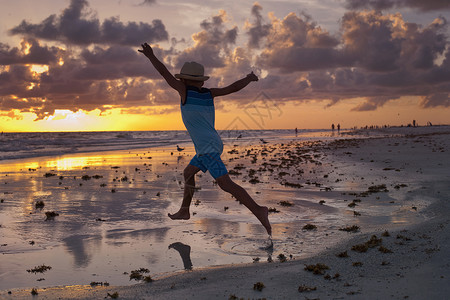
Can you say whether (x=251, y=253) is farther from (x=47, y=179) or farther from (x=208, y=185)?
(x=47, y=179)

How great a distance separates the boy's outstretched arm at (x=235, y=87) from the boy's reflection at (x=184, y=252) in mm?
2555

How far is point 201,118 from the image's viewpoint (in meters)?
5.91

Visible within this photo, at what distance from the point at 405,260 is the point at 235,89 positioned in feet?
11.4

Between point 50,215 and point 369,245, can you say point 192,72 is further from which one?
point 50,215

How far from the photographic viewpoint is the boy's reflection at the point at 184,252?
6020mm

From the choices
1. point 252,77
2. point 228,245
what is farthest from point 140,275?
point 252,77

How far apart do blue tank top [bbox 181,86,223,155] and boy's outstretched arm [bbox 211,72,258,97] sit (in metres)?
0.16

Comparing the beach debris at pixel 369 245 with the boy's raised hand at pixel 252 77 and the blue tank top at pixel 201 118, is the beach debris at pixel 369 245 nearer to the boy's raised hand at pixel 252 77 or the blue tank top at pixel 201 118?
the blue tank top at pixel 201 118

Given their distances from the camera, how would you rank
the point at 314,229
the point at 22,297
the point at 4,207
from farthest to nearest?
the point at 4,207 → the point at 314,229 → the point at 22,297

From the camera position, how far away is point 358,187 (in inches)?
554

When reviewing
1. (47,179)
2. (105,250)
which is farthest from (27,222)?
(47,179)

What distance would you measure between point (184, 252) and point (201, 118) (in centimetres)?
228

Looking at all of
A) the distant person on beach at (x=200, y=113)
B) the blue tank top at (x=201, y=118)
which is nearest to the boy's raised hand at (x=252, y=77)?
the distant person on beach at (x=200, y=113)

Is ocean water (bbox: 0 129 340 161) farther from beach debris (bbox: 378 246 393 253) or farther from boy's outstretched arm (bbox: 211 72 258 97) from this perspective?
beach debris (bbox: 378 246 393 253)
